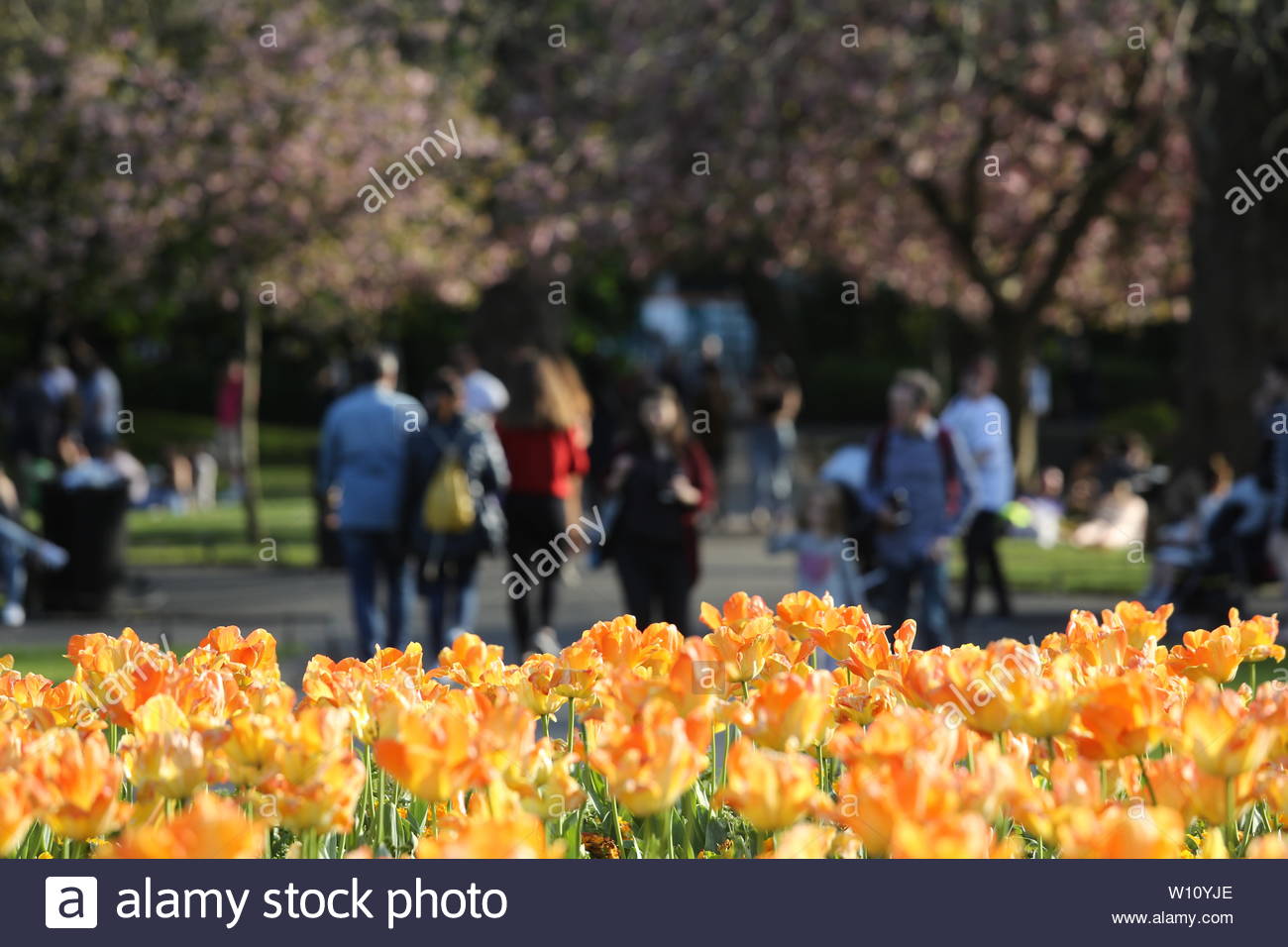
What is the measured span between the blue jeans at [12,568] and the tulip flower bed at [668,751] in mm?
9687

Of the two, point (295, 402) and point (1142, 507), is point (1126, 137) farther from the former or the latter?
point (295, 402)

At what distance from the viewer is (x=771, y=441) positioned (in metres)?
18.6

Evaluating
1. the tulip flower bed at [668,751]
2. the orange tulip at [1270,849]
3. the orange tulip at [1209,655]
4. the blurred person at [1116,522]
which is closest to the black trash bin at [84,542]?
the blurred person at [1116,522]

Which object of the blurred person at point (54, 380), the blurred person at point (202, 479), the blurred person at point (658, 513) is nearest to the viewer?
the blurred person at point (658, 513)

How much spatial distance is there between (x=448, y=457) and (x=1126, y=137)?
1246cm

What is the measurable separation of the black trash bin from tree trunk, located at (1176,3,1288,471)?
794 centimetres

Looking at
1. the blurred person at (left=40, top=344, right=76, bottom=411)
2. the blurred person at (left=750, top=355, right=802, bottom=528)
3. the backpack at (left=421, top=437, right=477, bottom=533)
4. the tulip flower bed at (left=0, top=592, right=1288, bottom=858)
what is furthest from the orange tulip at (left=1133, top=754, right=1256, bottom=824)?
the blurred person at (left=750, top=355, right=802, bottom=528)

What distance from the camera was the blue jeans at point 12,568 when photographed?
12.3 m

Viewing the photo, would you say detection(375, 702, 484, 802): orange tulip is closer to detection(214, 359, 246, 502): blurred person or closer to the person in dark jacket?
the person in dark jacket

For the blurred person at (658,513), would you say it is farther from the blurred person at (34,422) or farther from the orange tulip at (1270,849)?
the blurred person at (34,422)

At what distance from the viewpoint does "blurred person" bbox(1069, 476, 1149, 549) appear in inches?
698

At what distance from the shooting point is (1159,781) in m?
2.28

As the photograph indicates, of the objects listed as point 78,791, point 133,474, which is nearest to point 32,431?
point 133,474
